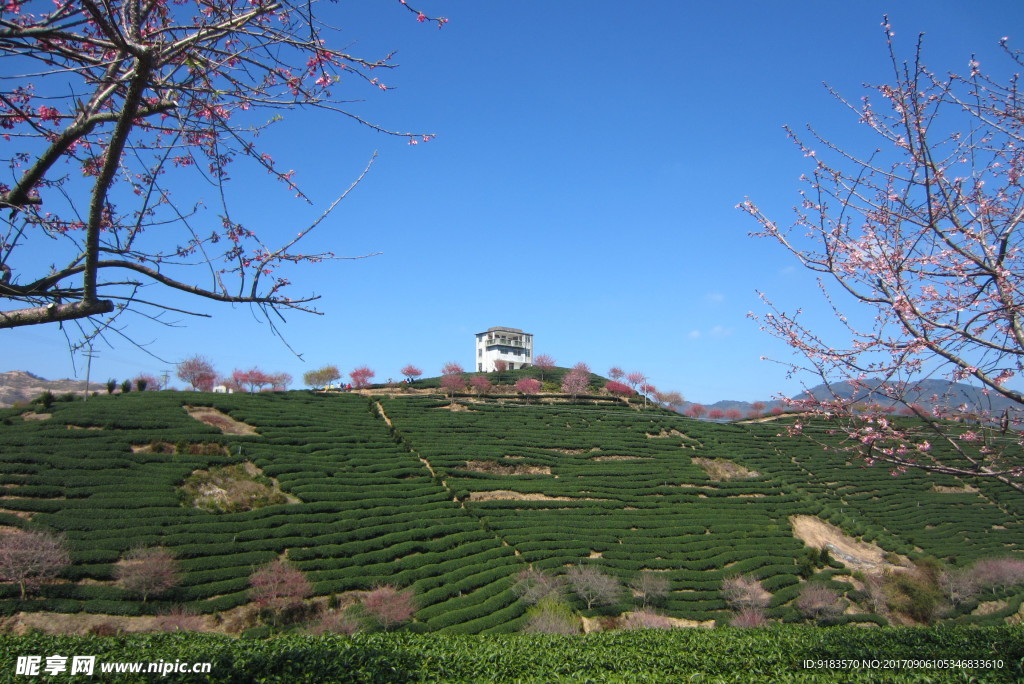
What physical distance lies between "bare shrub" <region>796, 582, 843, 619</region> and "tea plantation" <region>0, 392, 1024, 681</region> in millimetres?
641

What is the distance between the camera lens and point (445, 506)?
2731 cm

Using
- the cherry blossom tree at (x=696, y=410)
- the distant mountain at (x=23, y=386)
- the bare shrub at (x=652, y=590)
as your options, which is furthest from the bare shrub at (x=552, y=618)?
the distant mountain at (x=23, y=386)

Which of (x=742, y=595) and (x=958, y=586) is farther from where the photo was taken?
(x=958, y=586)

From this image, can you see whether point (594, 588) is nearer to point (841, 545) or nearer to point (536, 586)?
point (536, 586)

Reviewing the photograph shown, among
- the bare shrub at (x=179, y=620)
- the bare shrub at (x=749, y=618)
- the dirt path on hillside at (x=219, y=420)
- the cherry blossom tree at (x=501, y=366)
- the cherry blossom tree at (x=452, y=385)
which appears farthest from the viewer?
the cherry blossom tree at (x=501, y=366)

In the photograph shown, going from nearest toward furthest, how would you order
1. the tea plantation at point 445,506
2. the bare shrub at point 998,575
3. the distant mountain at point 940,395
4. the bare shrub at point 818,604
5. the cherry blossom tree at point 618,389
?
the distant mountain at point 940,395, the tea plantation at point 445,506, the bare shrub at point 818,604, the bare shrub at point 998,575, the cherry blossom tree at point 618,389

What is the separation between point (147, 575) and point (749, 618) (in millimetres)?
19123

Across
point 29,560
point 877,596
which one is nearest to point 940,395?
point 29,560

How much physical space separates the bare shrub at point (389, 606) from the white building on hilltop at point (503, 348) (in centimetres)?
5513

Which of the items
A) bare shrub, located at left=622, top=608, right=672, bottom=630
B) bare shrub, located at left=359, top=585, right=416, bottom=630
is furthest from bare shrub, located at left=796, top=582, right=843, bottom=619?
bare shrub, located at left=359, top=585, right=416, bottom=630

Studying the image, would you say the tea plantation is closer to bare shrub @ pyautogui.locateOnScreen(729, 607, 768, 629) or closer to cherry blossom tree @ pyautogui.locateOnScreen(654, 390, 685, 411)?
bare shrub @ pyautogui.locateOnScreen(729, 607, 768, 629)

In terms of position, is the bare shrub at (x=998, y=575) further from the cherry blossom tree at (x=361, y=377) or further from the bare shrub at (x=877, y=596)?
the cherry blossom tree at (x=361, y=377)

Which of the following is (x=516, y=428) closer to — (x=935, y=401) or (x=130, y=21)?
(x=935, y=401)

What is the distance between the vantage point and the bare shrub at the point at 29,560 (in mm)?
14977
